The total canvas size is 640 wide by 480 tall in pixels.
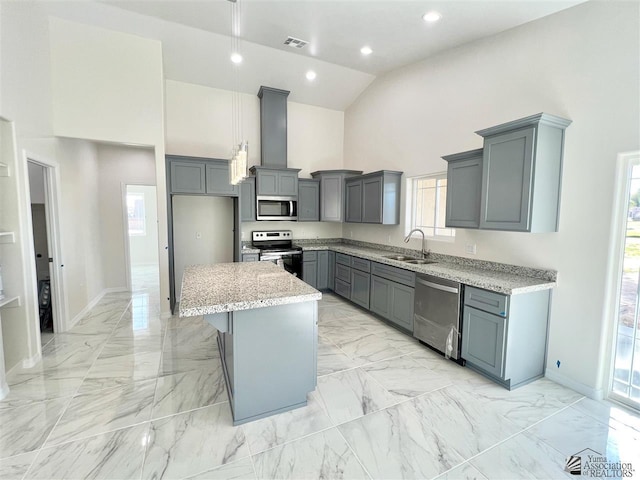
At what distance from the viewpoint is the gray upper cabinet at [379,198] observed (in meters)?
4.44

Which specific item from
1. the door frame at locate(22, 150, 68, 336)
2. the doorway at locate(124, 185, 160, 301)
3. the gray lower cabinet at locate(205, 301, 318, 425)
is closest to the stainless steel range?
the door frame at locate(22, 150, 68, 336)

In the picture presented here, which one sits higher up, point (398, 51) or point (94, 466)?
point (398, 51)

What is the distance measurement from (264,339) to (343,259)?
3031 mm

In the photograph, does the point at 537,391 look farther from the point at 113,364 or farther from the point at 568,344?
the point at 113,364

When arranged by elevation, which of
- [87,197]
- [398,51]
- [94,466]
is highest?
[398,51]

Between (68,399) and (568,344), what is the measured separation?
4.31m

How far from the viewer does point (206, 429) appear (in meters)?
2.03

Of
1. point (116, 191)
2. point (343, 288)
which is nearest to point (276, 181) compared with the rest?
point (343, 288)

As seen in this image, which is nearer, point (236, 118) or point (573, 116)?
point (573, 116)

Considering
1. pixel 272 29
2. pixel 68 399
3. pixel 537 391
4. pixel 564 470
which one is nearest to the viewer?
pixel 564 470

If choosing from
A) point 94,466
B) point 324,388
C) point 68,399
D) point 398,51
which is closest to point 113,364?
point 68,399

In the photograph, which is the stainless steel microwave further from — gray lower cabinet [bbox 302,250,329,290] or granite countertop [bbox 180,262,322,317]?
granite countertop [bbox 180,262,322,317]

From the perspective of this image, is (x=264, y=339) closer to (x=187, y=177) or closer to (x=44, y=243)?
(x=187, y=177)

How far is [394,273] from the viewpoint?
3.76m
